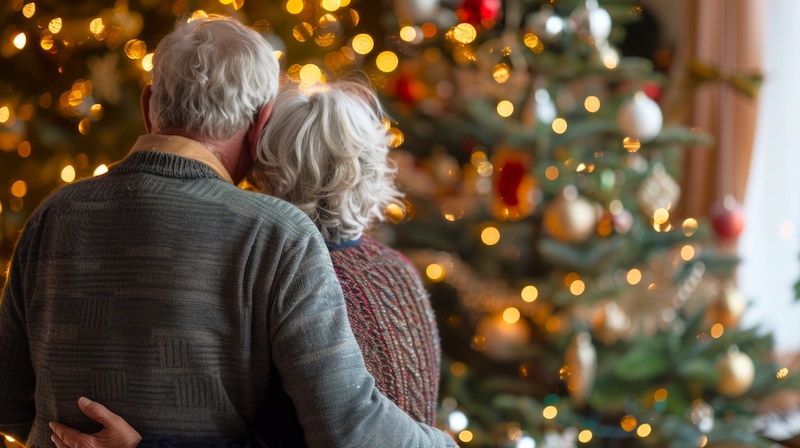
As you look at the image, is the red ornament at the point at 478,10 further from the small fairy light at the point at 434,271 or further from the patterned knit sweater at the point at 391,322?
the patterned knit sweater at the point at 391,322

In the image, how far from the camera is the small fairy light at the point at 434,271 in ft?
8.77

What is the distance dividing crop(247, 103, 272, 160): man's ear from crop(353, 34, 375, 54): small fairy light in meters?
1.76

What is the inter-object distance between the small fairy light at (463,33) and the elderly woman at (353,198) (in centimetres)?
134

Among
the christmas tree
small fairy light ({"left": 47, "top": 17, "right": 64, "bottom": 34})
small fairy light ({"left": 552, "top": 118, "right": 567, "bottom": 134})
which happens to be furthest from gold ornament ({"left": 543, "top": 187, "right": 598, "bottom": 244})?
small fairy light ({"left": 47, "top": 17, "right": 64, "bottom": 34})

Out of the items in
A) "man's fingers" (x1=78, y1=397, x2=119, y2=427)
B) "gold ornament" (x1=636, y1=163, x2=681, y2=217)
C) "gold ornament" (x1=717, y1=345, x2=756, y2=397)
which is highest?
"man's fingers" (x1=78, y1=397, x2=119, y2=427)

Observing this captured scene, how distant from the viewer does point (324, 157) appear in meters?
1.27

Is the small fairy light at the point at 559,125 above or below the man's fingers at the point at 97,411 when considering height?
below

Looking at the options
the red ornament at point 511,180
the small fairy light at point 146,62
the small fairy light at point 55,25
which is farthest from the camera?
the red ornament at point 511,180

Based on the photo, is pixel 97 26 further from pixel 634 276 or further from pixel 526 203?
pixel 634 276

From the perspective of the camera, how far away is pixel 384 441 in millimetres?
1146

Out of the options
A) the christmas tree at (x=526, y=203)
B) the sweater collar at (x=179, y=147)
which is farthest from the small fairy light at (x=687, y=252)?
the sweater collar at (x=179, y=147)

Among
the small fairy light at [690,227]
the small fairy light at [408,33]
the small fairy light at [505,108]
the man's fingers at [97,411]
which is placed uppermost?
the man's fingers at [97,411]

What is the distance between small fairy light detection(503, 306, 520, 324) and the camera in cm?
262

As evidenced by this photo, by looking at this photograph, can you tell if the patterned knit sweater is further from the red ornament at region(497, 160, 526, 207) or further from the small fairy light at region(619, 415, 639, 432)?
the small fairy light at region(619, 415, 639, 432)
